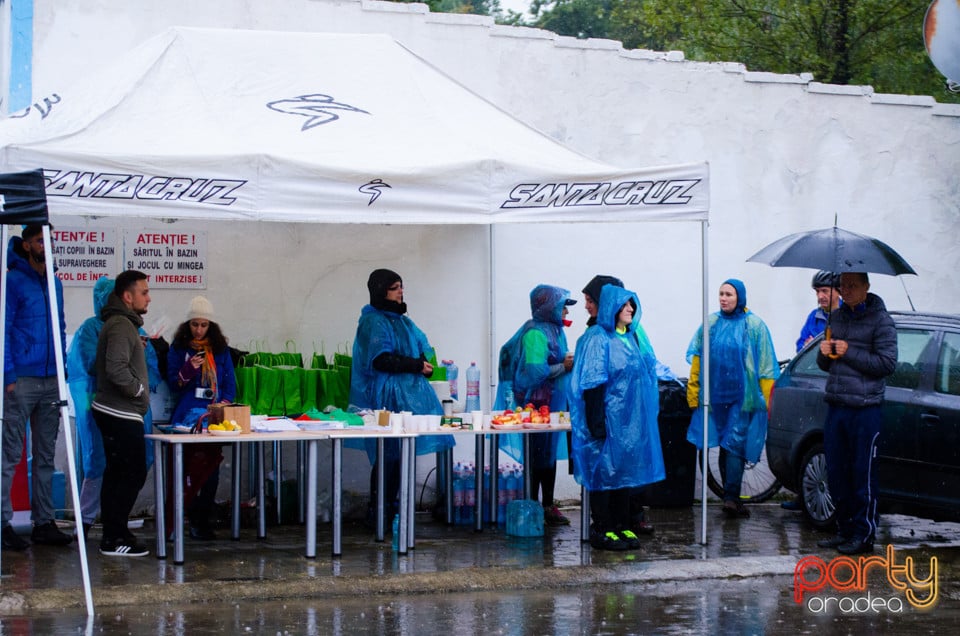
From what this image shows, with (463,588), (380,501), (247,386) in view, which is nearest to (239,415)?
(247,386)

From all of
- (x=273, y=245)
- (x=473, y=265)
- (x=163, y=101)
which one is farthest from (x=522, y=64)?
(x=163, y=101)

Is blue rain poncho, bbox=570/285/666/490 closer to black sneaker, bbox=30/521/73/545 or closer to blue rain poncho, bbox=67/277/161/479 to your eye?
blue rain poncho, bbox=67/277/161/479

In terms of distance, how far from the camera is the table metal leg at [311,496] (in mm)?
8562

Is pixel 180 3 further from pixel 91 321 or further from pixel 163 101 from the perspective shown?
pixel 91 321

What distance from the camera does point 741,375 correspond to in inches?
424

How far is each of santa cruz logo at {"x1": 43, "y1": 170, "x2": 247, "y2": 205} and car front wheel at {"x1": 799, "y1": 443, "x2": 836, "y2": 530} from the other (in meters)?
5.04

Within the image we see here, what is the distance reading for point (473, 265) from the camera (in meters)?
11.3

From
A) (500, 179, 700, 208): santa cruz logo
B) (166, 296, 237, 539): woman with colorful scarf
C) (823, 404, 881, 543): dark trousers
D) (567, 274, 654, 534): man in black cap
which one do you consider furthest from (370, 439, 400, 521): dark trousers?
(823, 404, 881, 543): dark trousers

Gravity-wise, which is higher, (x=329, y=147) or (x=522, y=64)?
(x=522, y=64)

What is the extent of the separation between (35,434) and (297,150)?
8.65ft

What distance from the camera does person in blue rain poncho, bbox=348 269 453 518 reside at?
9.63m

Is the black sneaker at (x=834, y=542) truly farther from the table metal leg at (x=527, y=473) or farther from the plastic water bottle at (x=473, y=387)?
the plastic water bottle at (x=473, y=387)

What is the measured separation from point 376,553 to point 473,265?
3115 millimetres

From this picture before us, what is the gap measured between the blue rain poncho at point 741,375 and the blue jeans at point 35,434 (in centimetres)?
503
